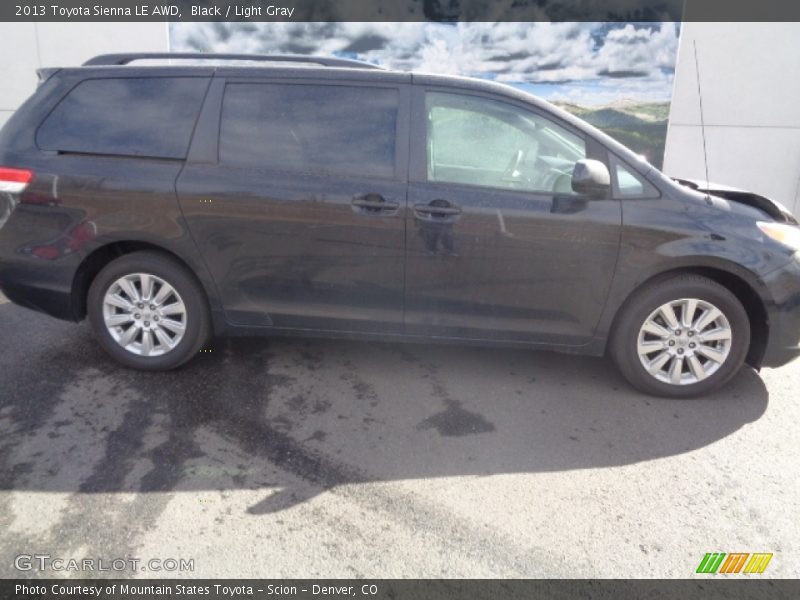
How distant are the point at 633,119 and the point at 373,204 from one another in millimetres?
7191

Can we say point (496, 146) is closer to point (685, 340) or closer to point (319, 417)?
point (685, 340)

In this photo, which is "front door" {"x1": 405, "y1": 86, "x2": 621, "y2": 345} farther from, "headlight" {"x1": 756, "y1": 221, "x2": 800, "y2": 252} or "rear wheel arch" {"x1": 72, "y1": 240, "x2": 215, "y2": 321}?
"rear wheel arch" {"x1": 72, "y1": 240, "x2": 215, "y2": 321}

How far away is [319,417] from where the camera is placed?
Result: 3.52m

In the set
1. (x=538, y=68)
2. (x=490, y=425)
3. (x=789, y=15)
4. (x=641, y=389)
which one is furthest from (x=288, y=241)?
(x=789, y=15)

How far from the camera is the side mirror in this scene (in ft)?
11.4

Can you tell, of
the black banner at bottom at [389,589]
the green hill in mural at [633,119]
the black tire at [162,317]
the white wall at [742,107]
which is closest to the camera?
the black banner at bottom at [389,589]

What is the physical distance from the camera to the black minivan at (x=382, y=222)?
3637 millimetres

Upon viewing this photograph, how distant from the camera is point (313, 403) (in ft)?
12.1

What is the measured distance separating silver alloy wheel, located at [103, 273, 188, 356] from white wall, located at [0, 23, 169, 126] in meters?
6.73

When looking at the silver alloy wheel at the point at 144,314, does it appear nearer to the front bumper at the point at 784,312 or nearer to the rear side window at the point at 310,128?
the rear side window at the point at 310,128

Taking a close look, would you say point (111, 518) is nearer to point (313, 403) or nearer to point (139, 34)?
point (313, 403)

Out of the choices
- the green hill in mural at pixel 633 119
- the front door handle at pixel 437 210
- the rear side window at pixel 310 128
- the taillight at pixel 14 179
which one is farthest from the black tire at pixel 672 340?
the green hill in mural at pixel 633 119

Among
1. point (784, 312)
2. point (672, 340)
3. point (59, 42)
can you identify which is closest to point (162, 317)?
point (672, 340)

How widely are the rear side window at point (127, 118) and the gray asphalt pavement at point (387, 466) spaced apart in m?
1.40
